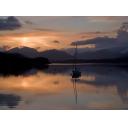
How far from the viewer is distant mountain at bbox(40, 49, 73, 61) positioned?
223 centimetres

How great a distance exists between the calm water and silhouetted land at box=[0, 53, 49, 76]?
0.11 feet

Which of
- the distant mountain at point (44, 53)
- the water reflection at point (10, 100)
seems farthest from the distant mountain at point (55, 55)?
the water reflection at point (10, 100)

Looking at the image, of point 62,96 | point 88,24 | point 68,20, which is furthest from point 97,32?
point 62,96

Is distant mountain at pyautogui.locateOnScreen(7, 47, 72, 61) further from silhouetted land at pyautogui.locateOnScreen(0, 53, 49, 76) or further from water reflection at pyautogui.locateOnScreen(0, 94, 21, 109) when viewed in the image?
water reflection at pyautogui.locateOnScreen(0, 94, 21, 109)

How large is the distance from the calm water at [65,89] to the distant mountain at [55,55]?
6cm

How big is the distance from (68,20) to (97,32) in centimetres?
23

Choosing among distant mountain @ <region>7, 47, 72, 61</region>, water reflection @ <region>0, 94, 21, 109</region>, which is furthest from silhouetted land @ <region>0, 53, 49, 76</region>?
water reflection @ <region>0, 94, 21, 109</region>

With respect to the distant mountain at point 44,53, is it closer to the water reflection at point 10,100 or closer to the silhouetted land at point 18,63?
the silhouetted land at point 18,63

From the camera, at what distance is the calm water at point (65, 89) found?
7.25ft

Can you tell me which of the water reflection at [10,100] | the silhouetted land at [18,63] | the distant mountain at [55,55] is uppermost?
the distant mountain at [55,55]

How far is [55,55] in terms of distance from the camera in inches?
87.7

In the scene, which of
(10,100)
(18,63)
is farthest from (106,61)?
(10,100)

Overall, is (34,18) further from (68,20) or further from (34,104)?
(34,104)

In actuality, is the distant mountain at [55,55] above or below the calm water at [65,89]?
above
